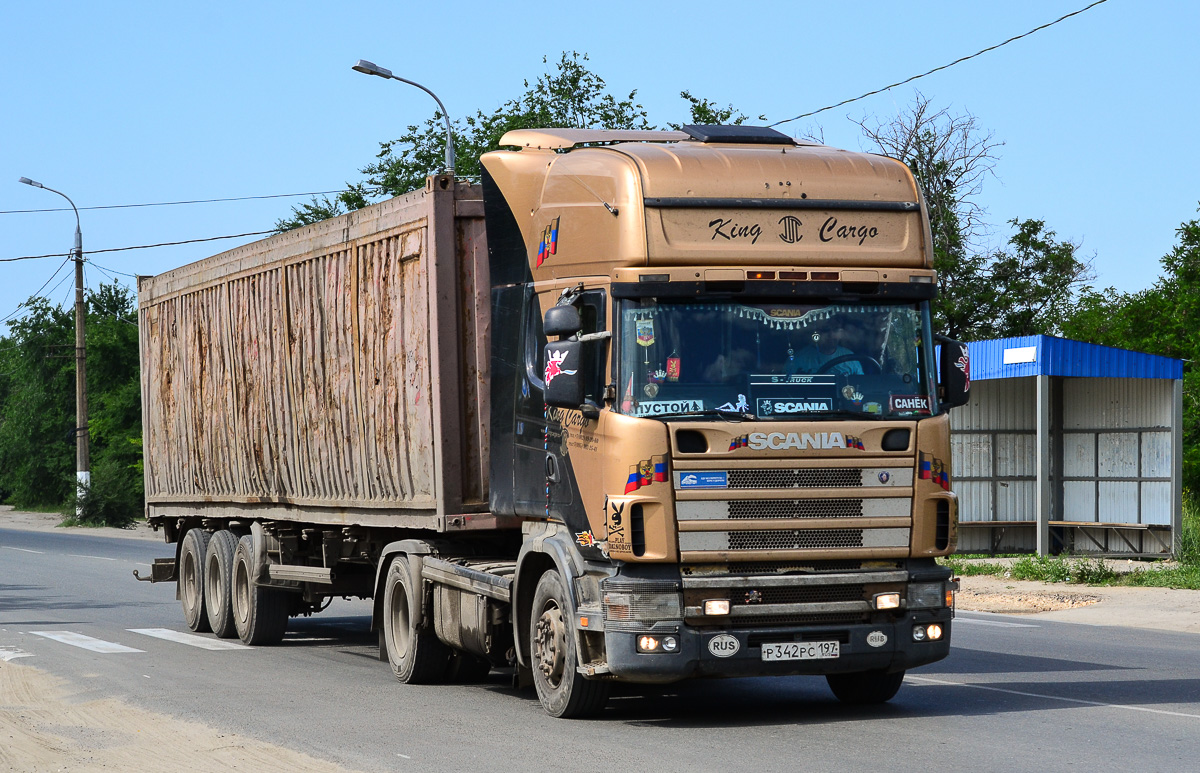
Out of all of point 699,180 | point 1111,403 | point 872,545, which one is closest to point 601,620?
point 872,545

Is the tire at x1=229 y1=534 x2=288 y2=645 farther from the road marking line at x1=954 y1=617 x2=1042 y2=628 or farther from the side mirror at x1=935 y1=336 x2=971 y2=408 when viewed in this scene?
the side mirror at x1=935 y1=336 x2=971 y2=408

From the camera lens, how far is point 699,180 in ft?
30.8

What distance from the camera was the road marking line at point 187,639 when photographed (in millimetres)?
15617

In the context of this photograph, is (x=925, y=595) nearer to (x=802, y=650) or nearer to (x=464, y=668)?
(x=802, y=650)

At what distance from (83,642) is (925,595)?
996cm

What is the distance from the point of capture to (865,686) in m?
10.3

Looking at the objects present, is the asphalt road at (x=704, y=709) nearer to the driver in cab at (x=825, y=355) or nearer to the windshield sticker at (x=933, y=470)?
the windshield sticker at (x=933, y=470)

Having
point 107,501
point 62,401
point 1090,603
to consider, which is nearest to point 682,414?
point 1090,603

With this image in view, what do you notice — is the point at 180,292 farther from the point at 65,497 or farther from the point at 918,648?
the point at 65,497

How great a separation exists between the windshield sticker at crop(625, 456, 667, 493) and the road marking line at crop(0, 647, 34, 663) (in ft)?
26.5

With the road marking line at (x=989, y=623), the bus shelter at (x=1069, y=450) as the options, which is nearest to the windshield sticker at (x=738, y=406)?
the road marking line at (x=989, y=623)

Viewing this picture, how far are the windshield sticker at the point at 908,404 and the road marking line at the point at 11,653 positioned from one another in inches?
363

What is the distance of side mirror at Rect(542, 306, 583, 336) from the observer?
9.13 meters

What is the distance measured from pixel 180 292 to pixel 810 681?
32.0ft
